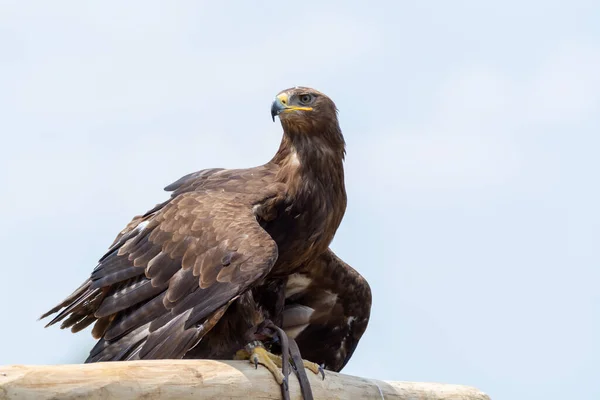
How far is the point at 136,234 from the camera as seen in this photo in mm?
7000

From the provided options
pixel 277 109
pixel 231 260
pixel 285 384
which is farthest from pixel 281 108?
pixel 285 384

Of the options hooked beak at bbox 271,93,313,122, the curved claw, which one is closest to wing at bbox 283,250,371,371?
hooked beak at bbox 271,93,313,122

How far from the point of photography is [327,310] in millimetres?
7910

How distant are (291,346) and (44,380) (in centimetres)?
184

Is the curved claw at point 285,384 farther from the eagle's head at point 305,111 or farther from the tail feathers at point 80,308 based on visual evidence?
the eagle's head at point 305,111

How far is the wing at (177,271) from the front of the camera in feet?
19.6

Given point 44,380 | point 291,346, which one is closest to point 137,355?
point 291,346

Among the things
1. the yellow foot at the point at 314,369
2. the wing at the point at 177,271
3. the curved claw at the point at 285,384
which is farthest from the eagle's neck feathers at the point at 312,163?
the curved claw at the point at 285,384

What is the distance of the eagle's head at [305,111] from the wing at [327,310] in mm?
1146

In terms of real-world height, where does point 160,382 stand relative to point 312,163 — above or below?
below

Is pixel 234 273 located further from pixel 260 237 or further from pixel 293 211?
pixel 293 211

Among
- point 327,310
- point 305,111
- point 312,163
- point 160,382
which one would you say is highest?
point 305,111

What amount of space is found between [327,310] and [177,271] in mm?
1804

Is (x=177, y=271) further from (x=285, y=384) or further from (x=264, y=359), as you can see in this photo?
(x=285, y=384)
